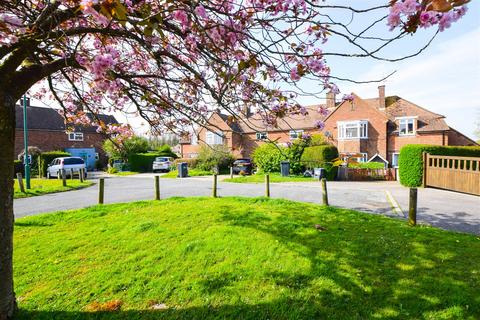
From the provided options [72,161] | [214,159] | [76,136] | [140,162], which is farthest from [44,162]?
[214,159]

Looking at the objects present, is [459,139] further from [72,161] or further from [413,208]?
[72,161]

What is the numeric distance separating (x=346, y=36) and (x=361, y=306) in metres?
3.35

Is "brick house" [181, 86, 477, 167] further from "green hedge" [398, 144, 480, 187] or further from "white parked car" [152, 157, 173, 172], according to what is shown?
"green hedge" [398, 144, 480, 187]

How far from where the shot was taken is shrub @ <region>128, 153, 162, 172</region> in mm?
34188

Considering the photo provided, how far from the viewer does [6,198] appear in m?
3.50

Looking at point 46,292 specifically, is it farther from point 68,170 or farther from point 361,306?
point 68,170

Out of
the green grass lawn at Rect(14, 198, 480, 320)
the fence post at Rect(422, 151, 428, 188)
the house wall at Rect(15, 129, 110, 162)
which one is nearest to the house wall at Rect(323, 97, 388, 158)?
the fence post at Rect(422, 151, 428, 188)

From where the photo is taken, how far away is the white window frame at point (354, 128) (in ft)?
98.9

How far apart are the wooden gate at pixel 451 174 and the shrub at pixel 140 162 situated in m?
29.2

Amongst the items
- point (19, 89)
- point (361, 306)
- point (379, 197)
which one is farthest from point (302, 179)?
point (19, 89)

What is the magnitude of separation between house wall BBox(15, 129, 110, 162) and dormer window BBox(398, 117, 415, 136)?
3320 centimetres

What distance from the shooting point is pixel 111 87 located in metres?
3.83

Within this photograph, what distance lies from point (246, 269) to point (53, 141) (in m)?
40.8

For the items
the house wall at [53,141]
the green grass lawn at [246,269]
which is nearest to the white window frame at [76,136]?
the house wall at [53,141]
